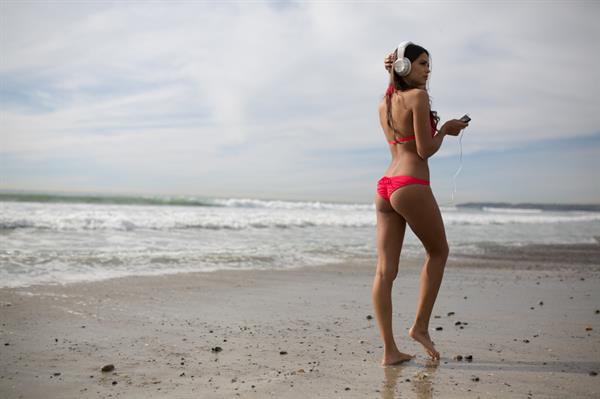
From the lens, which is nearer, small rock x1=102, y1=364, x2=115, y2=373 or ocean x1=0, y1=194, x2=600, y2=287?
small rock x1=102, y1=364, x2=115, y2=373

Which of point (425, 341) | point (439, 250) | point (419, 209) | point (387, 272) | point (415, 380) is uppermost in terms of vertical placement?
point (419, 209)

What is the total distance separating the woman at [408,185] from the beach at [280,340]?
394mm

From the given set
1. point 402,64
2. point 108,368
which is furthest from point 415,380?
point 402,64

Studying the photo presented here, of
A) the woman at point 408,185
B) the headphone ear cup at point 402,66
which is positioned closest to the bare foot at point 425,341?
the woman at point 408,185

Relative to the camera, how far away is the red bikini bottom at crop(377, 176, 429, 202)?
330 cm

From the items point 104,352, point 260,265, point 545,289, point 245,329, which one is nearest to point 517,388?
point 245,329

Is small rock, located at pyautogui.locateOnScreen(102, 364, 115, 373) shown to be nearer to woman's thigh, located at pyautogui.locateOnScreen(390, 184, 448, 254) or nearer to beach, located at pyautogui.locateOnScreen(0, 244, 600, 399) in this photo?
beach, located at pyautogui.locateOnScreen(0, 244, 600, 399)

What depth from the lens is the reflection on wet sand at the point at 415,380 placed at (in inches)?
110

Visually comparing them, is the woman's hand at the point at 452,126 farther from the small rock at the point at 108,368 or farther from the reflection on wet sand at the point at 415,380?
the small rock at the point at 108,368

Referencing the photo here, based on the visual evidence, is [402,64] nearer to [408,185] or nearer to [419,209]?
[408,185]

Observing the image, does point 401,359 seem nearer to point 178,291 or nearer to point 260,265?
point 178,291

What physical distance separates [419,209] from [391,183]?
0.84 feet

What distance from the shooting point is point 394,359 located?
11.1 feet

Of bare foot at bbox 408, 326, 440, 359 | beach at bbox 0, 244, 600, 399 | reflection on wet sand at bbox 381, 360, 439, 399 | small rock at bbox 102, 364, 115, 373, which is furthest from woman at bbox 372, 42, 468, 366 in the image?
small rock at bbox 102, 364, 115, 373
